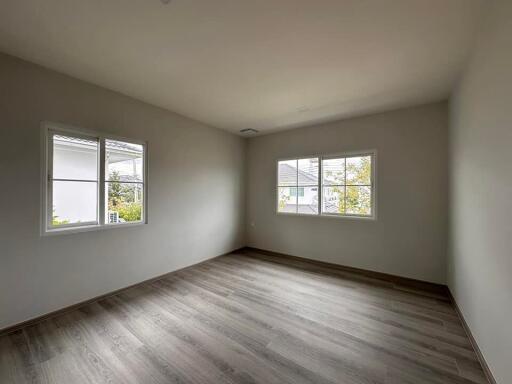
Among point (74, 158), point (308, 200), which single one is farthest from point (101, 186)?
point (308, 200)

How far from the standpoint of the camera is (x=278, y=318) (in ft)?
7.37

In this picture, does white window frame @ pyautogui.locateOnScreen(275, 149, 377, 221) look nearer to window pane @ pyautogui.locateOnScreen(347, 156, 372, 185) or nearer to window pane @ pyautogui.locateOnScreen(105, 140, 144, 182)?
window pane @ pyautogui.locateOnScreen(347, 156, 372, 185)

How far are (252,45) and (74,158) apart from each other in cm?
241

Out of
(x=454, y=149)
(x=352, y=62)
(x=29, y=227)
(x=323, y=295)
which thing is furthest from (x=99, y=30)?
(x=454, y=149)

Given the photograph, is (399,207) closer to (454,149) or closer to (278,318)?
(454,149)

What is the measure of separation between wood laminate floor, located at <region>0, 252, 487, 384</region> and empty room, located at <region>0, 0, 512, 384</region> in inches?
0.7

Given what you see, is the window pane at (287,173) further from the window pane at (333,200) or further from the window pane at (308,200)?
the window pane at (333,200)

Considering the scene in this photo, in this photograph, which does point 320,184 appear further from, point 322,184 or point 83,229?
point 83,229

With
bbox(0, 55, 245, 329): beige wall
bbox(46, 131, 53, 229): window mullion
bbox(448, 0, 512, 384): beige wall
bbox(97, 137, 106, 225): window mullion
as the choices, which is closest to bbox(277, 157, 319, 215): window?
bbox(0, 55, 245, 329): beige wall

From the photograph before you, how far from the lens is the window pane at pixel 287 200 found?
4347 millimetres

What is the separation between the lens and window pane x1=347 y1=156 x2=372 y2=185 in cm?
352

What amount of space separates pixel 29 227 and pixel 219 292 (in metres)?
2.21

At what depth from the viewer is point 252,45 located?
1.88 metres

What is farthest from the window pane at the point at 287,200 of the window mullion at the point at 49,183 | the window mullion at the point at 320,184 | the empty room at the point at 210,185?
the window mullion at the point at 49,183
